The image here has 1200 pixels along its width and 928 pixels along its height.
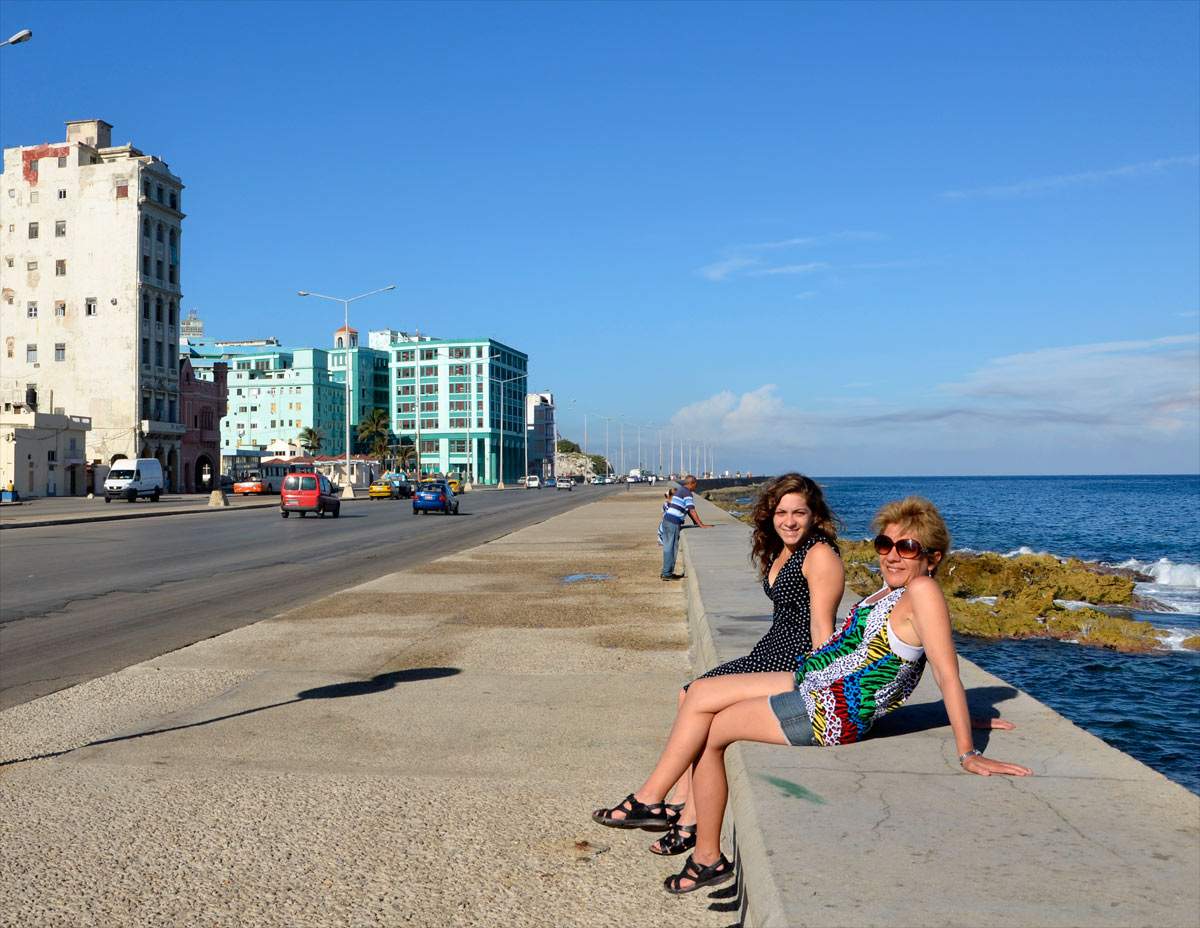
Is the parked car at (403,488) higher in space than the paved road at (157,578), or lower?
higher

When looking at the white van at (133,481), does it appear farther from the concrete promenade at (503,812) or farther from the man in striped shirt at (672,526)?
the concrete promenade at (503,812)

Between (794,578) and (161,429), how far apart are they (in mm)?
80088

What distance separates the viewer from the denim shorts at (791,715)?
458 cm

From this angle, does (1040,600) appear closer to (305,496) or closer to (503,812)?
(503,812)

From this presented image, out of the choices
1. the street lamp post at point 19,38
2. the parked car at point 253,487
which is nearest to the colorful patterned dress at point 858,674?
the street lamp post at point 19,38

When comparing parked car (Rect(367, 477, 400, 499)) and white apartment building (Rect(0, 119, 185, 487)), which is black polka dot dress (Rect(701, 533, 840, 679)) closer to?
parked car (Rect(367, 477, 400, 499))

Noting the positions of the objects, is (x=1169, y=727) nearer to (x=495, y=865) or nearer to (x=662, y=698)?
(x=662, y=698)

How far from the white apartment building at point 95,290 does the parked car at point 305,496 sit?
42236 mm

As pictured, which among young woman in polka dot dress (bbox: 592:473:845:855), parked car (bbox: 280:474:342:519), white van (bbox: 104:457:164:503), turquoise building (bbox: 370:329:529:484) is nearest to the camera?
young woman in polka dot dress (bbox: 592:473:845:855)

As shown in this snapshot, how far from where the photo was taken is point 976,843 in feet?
11.3

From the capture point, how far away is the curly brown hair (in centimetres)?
514

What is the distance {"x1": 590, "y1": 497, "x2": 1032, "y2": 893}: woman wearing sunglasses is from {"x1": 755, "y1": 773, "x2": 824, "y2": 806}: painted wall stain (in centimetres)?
20

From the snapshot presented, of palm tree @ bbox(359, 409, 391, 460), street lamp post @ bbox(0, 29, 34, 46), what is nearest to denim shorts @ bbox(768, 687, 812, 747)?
street lamp post @ bbox(0, 29, 34, 46)

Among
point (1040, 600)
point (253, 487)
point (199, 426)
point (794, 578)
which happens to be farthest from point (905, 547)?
point (199, 426)
